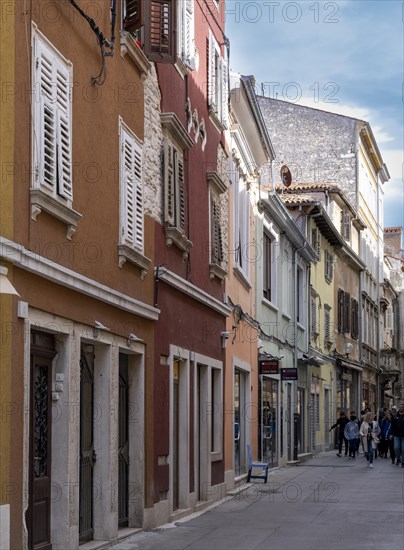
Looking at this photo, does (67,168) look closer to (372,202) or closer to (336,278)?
(336,278)

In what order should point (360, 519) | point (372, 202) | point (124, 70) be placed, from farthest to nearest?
point (372, 202) < point (360, 519) < point (124, 70)

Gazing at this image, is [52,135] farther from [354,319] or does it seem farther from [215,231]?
[354,319]

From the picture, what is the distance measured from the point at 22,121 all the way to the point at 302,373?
27.0 m

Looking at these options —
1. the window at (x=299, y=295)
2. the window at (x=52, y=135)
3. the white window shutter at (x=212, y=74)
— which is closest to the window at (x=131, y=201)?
the window at (x=52, y=135)

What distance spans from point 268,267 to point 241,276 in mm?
5389

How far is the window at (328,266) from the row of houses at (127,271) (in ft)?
41.1

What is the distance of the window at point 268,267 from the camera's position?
29.0m

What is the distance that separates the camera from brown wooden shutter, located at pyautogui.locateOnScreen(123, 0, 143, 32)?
14.4 metres

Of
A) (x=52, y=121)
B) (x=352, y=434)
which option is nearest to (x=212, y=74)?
(x=52, y=121)

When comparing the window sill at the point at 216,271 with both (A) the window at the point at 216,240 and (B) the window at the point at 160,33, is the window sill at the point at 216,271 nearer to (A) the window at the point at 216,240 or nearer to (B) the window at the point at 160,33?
(A) the window at the point at 216,240

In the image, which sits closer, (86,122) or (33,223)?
(33,223)

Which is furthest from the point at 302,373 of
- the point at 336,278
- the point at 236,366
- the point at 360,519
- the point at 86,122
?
the point at 86,122

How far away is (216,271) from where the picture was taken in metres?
20.5

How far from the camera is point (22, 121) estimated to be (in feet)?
34.0
